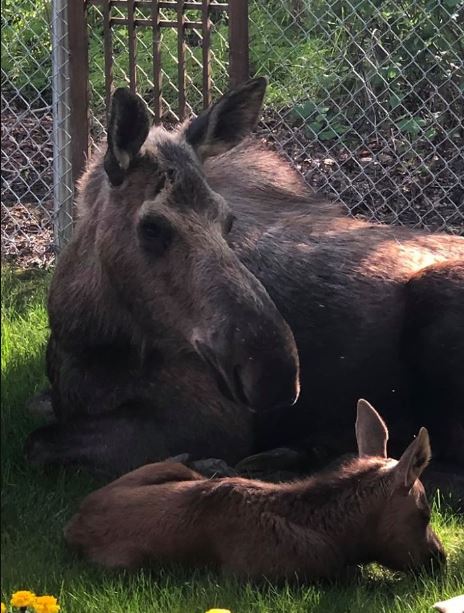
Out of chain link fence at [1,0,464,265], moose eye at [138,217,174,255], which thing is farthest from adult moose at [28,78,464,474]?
chain link fence at [1,0,464,265]

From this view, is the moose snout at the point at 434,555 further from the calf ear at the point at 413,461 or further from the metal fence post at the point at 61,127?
the metal fence post at the point at 61,127

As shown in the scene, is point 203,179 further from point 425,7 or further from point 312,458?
point 425,7

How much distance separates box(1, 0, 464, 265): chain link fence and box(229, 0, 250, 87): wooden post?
112 centimetres

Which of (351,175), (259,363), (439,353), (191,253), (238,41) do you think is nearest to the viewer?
(259,363)

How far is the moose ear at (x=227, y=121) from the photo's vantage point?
5.91 m

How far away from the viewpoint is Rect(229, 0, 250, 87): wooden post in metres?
7.32

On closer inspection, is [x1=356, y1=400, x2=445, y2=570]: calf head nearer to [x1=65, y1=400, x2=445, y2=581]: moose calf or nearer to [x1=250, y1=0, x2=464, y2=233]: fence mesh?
[x1=65, y1=400, x2=445, y2=581]: moose calf

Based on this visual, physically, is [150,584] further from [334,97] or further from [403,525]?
[334,97]

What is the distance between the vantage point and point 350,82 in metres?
9.88

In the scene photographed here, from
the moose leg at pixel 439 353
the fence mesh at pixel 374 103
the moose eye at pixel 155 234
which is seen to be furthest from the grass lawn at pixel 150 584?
the fence mesh at pixel 374 103

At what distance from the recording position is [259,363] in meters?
5.03

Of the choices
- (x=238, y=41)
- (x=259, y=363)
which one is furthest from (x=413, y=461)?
(x=238, y=41)

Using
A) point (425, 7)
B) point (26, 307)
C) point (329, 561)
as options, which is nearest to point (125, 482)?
point (329, 561)

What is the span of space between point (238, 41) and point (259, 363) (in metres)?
2.88
